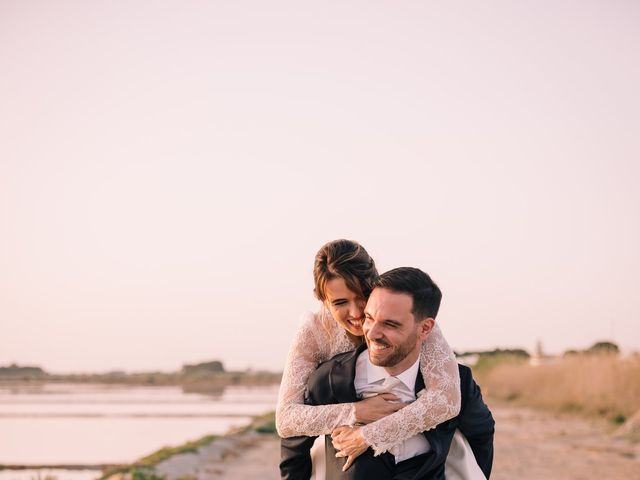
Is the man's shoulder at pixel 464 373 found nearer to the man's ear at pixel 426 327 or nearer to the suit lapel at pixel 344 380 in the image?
the man's ear at pixel 426 327

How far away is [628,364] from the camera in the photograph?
76.7ft

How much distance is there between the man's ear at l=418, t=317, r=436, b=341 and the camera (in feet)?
12.1

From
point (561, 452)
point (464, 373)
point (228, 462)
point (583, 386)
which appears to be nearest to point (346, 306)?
point (464, 373)

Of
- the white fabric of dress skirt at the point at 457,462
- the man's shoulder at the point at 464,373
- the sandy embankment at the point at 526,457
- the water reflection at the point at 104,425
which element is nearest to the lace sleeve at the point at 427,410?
the man's shoulder at the point at 464,373

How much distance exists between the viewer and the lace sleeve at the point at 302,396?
3678 millimetres

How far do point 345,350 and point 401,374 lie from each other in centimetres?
40

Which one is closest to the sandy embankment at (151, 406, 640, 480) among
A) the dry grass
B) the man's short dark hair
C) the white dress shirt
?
the dry grass

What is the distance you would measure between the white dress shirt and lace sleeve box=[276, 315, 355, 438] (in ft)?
0.57

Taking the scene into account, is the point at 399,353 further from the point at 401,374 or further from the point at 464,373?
the point at 464,373

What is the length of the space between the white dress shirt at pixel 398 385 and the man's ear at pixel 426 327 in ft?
0.62

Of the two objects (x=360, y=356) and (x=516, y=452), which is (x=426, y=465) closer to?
(x=360, y=356)

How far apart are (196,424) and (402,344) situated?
21210 mm

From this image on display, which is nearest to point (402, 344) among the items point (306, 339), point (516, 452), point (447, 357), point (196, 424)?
point (447, 357)

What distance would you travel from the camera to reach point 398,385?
12.5 ft
